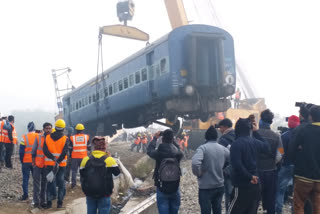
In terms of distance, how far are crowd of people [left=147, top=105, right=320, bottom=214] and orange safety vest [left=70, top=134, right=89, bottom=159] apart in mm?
2842

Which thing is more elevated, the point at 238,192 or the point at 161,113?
the point at 161,113

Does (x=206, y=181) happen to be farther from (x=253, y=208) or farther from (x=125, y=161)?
(x=125, y=161)

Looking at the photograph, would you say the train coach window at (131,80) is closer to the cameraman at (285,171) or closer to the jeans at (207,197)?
the cameraman at (285,171)

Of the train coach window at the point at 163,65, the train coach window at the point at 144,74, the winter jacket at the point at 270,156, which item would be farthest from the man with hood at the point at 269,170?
the train coach window at the point at 144,74

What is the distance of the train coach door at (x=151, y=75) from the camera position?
35.3 ft

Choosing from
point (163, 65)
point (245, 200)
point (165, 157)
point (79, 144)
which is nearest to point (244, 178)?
point (245, 200)

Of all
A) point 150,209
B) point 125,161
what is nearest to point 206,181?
point 150,209

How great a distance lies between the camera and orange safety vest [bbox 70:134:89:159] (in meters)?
7.57

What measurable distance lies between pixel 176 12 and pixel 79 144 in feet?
42.7

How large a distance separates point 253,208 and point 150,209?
3324mm

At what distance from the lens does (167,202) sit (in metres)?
4.81

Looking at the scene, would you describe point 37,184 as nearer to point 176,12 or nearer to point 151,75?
point 151,75

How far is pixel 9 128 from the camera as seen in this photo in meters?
9.83

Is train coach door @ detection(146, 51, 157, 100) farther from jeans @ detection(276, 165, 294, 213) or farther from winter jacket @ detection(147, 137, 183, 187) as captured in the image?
winter jacket @ detection(147, 137, 183, 187)
